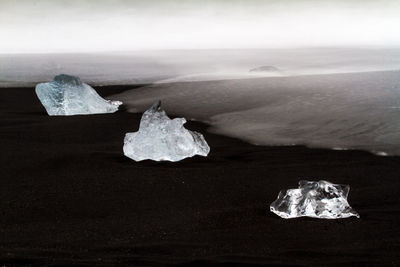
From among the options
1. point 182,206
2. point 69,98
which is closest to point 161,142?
point 182,206

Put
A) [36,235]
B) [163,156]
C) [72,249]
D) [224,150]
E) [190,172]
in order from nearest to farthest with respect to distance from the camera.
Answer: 1. [72,249]
2. [36,235]
3. [190,172]
4. [163,156]
5. [224,150]

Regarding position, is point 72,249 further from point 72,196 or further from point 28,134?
point 28,134

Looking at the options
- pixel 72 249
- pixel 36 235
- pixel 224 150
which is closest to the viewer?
pixel 72 249

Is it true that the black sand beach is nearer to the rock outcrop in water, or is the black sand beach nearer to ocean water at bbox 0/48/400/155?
ocean water at bbox 0/48/400/155

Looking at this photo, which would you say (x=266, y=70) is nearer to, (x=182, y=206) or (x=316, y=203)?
(x=182, y=206)

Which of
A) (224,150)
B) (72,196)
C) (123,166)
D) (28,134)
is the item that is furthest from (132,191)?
(28,134)

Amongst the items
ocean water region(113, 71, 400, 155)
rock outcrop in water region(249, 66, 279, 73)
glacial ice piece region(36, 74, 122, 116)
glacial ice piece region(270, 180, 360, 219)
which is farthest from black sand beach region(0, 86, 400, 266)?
rock outcrop in water region(249, 66, 279, 73)
